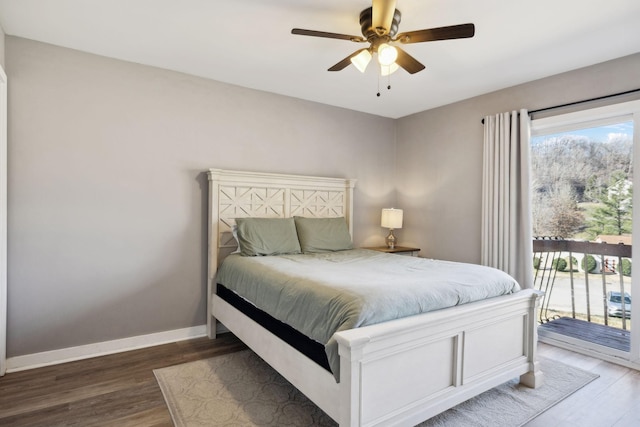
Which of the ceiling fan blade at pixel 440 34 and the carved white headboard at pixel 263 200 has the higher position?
the ceiling fan blade at pixel 440 34

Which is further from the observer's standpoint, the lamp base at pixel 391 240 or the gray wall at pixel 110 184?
the lamp base at pixel 391 240

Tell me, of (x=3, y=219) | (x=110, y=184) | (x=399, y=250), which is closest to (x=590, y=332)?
(x=399, y=250)

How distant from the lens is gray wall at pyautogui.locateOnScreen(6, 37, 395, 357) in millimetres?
2686

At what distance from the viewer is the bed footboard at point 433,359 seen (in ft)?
5.31

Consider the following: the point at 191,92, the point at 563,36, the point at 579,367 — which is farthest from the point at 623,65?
the point at 191,92

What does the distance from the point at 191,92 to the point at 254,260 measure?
1747 millimetres

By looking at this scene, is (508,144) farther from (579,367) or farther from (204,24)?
(204,24)

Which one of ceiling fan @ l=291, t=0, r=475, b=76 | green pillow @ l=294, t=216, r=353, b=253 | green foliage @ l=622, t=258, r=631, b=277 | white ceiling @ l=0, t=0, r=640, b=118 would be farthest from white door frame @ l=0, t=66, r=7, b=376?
green foliage @ l=622, t=258, r=631, b=277

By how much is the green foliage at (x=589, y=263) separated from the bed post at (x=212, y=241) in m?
3.49

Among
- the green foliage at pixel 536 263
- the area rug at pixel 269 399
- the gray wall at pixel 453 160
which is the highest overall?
the gray wall at pixel 453 160

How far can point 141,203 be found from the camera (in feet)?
10.2

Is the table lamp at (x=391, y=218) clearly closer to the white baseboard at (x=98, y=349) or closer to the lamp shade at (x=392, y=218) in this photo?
the lamp shade at (x=392, y=218)

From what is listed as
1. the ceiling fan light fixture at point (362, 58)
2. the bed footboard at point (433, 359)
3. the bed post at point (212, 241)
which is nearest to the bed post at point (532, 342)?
the bed footboard at point (433, 359)

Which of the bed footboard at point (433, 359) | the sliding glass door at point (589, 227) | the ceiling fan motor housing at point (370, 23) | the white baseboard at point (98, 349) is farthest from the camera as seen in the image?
the sliding glass door at point (589, 227)
